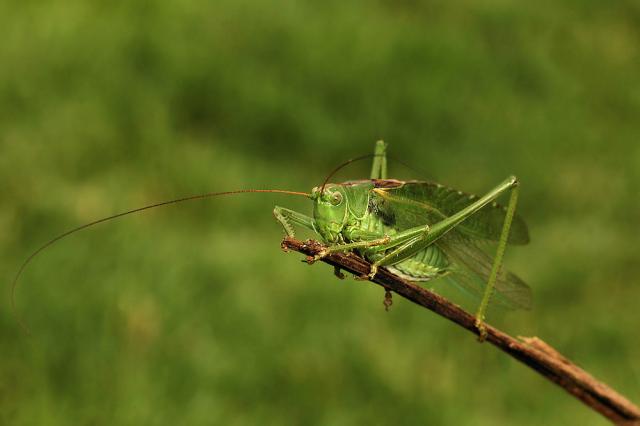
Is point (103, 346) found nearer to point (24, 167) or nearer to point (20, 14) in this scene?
point (24, 167)

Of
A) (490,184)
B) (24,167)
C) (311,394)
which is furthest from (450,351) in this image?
(24,167)

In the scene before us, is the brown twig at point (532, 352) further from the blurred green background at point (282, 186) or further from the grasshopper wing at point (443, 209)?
the blurred green background at point (282, 186)

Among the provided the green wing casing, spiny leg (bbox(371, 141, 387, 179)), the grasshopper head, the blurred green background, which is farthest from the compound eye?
the blurred green background

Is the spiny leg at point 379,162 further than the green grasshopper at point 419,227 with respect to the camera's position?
Yes

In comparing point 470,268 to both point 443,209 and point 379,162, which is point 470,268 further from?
point 379,162

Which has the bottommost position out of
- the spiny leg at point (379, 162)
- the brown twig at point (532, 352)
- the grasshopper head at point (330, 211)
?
the brown twig at point (532, 352)

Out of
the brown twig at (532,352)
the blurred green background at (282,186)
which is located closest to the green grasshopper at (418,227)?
the brown twig at (532,352)
